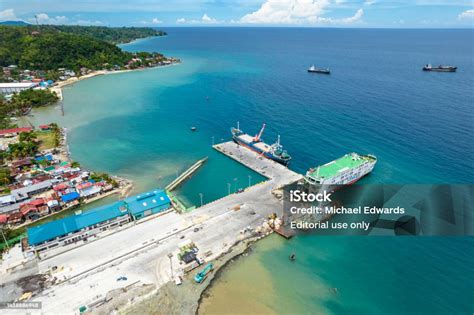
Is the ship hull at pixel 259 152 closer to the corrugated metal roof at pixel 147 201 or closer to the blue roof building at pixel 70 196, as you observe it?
the corrugated metal roof at pixel 147 201

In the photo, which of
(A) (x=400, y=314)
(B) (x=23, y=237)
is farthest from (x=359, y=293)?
(B) (x=23, y=237)

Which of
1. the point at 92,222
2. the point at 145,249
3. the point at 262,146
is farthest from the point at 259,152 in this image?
the point at 92,222

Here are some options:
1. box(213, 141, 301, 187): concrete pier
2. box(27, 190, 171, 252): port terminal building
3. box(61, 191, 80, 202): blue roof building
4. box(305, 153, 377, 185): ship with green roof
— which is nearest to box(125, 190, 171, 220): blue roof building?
box(27, 190, 171, 252): port terminal building

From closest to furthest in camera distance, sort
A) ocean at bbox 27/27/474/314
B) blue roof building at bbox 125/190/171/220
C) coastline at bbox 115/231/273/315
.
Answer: coastline at bbox 115/231/273/315, ocean at bbox 27/27/474/314, blue roof building at bbox 125/190/171/220

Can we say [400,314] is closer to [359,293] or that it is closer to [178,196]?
[359,293]

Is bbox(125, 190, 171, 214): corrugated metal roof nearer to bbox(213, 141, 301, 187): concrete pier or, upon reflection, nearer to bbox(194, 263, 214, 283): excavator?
bbox(194, 263, 214, 283): excavator

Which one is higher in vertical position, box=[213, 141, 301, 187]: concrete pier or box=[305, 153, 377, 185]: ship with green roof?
box=[305, 153, 377, 185]: ship with green roof

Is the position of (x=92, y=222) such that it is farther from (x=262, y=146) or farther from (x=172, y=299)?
(x=262, y=146)
